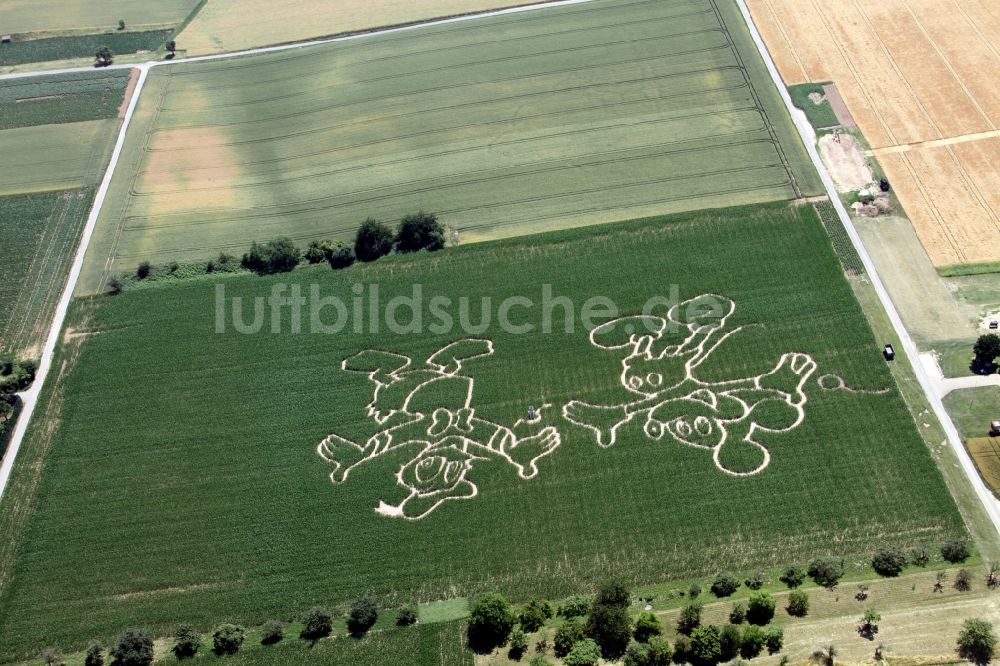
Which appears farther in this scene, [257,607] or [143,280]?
[143,280]

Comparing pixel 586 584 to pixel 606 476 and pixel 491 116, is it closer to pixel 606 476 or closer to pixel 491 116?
pixel 606 476

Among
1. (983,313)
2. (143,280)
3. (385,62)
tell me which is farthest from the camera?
(385,62)

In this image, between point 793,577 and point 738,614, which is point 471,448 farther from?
point 793,577

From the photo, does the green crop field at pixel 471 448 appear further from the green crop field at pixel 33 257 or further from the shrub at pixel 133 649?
the green crop field at pixel 33 257

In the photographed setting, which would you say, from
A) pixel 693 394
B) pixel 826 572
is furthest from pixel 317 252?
pixel 826 572

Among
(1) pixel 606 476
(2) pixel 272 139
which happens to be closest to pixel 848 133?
(1) pixel 606 476

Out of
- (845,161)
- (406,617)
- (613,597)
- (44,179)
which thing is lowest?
(406,617)

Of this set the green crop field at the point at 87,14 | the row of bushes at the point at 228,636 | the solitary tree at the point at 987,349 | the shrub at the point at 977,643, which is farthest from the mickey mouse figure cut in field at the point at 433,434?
the green crop field at the point at 87,14
